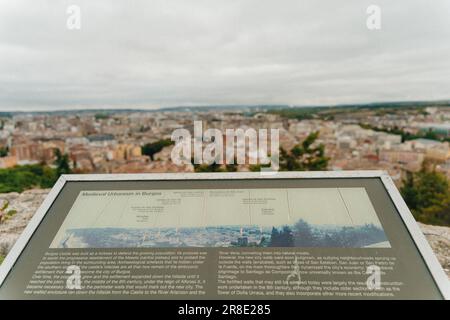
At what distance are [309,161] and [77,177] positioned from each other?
1061 cm

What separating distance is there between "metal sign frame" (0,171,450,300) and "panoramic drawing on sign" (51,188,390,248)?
0.37 feet

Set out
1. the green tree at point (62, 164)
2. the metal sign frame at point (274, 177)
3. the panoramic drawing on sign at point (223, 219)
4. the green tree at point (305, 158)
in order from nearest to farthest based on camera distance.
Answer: the metal sign frame at point (274, 177)
the panoramic drawing on sign at point (223, 219)
the green tree at point (305, 158)
the green tree at point (62, 164)

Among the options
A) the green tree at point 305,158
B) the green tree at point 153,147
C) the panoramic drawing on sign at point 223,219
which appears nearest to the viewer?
the panoramic drawing on sign at point 223,219

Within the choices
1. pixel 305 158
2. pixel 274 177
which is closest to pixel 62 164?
pixel 305 158

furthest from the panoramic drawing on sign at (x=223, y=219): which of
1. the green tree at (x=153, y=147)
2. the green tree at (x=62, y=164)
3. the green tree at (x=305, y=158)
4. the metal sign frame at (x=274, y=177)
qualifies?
the green tree at (x=153, y=147)

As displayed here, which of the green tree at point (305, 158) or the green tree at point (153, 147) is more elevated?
the green tree at point (305, 158)

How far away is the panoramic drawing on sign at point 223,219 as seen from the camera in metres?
2.13

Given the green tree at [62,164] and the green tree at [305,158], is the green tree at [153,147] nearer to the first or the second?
the green tree at [62,164]

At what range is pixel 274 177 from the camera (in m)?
2.55

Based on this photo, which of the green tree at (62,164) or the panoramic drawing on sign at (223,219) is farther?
the green tree at (62,164)

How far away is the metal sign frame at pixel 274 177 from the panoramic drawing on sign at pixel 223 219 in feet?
0.37

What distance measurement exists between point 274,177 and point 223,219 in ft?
1.67
